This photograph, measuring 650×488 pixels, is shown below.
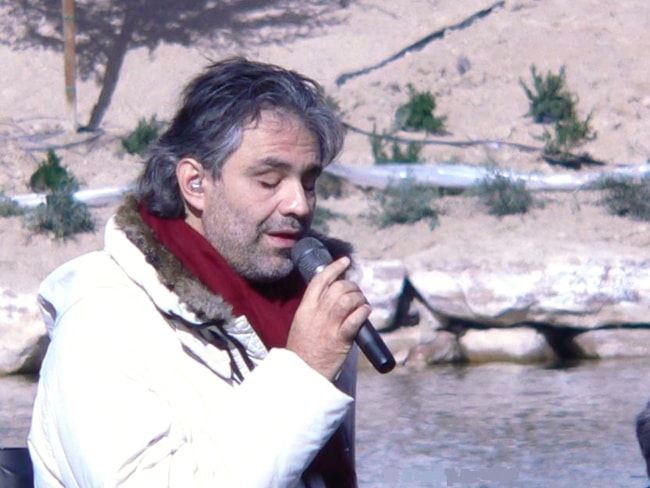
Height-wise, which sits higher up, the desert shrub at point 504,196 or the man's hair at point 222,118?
the man's hair at point 222,118

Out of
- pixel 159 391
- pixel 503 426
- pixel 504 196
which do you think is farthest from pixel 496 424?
pixel 159 391

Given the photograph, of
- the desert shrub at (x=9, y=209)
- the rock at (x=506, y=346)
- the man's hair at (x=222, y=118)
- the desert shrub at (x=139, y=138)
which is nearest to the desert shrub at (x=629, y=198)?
the rock at (x=506, y=346)

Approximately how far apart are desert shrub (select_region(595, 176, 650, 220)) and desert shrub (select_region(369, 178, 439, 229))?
1286 millimetres

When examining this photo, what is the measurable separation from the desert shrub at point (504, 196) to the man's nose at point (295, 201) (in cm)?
772

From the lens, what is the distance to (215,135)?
2.33 m

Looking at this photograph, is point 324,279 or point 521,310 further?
point 521,310

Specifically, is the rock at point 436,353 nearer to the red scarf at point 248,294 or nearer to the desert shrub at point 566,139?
the desert shrub at point 566,139

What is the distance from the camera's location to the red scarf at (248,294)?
226 centimetres

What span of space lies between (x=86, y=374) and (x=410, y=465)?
4504 millimetres

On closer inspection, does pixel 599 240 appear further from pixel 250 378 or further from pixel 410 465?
pixel 250 378

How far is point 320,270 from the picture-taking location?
87.0 inches

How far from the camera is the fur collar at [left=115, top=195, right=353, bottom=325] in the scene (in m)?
2.17

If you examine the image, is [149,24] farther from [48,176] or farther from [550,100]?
[550,100]

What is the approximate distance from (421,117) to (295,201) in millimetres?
11000
